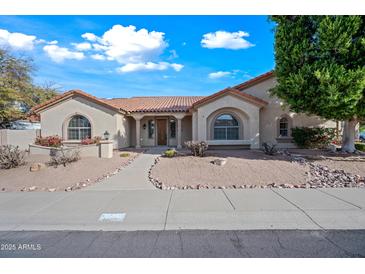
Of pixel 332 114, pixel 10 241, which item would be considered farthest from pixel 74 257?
pixel 332 114

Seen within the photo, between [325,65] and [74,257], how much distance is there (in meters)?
11.9

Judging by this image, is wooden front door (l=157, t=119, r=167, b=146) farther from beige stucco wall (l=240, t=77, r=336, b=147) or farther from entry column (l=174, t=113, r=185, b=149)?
beige stucco wall (l=240, t=77, r=336, b=147)

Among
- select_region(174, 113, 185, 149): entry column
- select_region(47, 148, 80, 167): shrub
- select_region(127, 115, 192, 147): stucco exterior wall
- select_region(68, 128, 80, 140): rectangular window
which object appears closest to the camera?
select_region(47, 148, 80, 167): shrub

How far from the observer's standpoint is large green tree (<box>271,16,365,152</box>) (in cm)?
1011

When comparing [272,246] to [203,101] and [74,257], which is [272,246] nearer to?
[74,257]

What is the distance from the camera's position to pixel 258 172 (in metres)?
9.62

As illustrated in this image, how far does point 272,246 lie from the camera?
3980 mm

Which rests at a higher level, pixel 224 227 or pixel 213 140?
pixel 213 140

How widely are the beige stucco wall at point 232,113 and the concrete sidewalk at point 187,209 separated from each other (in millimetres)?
8685

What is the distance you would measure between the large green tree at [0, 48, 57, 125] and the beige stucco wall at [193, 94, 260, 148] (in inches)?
572

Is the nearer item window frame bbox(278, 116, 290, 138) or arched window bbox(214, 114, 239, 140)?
arched window bbox(214, 114, 239, 140)

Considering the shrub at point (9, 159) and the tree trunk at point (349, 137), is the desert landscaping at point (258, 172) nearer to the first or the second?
the tree trunk at point (349, 137)

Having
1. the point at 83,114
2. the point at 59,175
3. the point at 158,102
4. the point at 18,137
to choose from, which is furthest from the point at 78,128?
the point at 59,175

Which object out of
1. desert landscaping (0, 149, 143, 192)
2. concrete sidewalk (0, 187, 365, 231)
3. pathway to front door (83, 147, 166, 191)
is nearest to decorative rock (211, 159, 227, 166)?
concrete sidewalk (0, 187, 365, 231)
